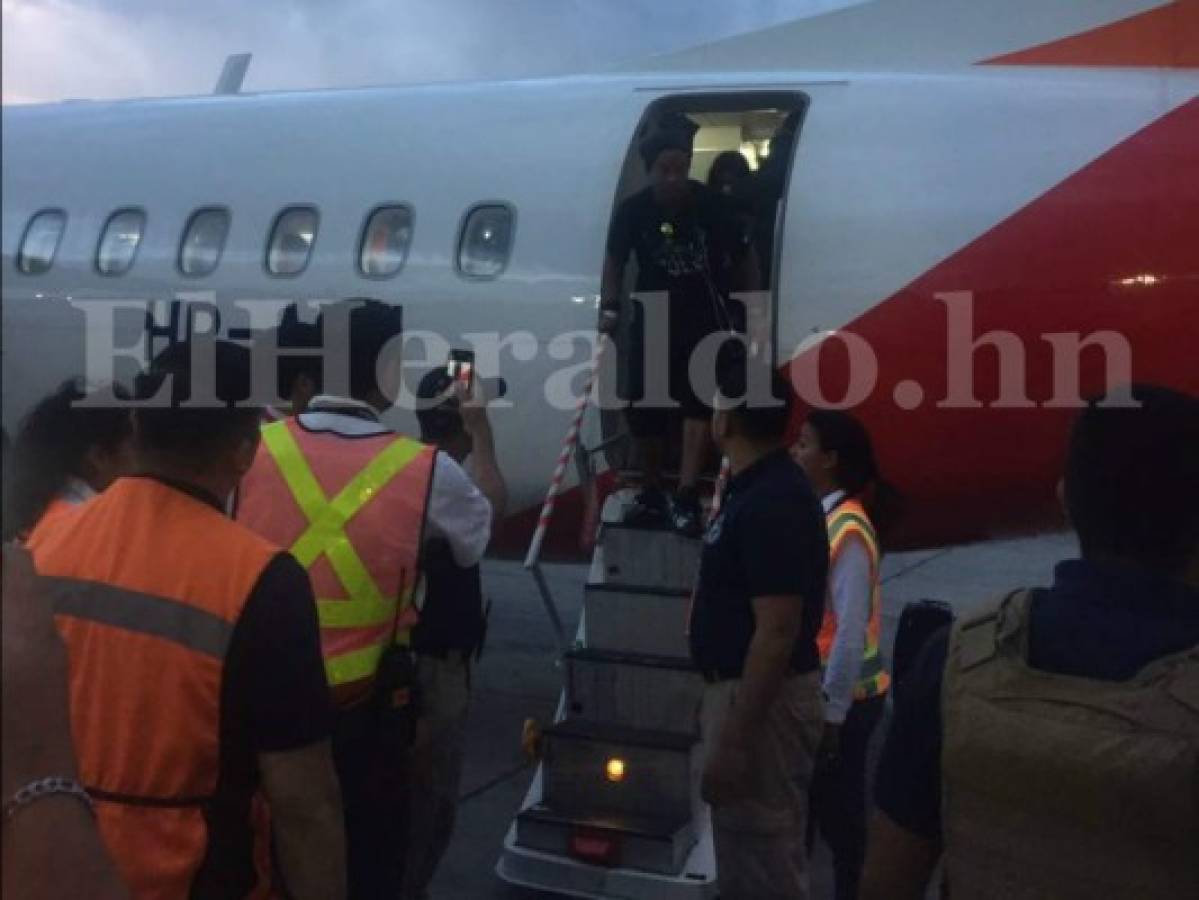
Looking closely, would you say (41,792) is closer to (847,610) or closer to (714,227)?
(847,610)

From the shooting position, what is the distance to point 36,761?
4.24ft

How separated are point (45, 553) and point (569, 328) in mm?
4723

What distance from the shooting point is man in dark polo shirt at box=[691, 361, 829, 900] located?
11.6 feet

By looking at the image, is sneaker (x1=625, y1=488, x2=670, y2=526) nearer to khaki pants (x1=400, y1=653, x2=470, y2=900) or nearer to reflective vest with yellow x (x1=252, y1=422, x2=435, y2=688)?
khaki pants (x1=400, y1=653, x2=470, y2=900)

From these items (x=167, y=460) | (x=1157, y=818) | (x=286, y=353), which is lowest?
(x=1157, y=818)

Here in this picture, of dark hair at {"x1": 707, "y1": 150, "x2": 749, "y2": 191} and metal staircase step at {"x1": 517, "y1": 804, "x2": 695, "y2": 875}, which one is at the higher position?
dark hair at {"x1": 707, "y1": 150, "x2": 749, "y2": 191}

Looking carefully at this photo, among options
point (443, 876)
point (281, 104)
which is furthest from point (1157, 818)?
point (281, 104)

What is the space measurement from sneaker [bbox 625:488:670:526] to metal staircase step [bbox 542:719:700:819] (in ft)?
3.54

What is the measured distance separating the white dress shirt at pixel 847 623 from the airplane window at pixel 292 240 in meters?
4.55

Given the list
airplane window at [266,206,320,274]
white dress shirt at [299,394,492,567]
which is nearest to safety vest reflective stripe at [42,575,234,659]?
white dress shirt at [299,394,492,567]

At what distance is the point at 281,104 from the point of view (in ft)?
27.7

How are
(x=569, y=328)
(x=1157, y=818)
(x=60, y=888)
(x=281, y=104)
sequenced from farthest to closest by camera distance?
(x=281, y=104)
(x=569, y=328)
(x=1157, y=818)
(x=60, y=888)

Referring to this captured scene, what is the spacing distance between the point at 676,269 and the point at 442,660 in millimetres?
2880

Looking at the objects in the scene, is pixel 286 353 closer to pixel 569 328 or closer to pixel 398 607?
pixel 398 607
